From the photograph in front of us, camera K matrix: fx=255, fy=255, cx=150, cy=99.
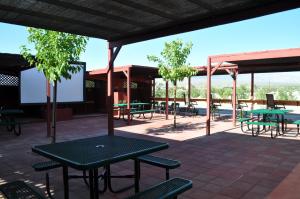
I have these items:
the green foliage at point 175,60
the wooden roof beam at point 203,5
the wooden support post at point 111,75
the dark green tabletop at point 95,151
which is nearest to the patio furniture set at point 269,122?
the green foliage at point 175,60

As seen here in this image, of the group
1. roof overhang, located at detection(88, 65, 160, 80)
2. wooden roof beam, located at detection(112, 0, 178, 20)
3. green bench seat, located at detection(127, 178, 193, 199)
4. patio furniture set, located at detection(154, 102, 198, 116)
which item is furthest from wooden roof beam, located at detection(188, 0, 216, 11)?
patio furniture set, located at detection(154, 102, 198, 116)

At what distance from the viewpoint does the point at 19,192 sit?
8.57ft

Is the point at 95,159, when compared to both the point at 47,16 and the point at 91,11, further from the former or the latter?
the point at 47,16

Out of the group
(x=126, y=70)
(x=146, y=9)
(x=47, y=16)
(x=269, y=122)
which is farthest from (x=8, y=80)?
(x=269, y=122)

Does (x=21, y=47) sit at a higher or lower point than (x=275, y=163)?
higher

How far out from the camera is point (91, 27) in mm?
4980

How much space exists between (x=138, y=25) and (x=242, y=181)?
10.9ft

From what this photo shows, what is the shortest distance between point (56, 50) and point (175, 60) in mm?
5296

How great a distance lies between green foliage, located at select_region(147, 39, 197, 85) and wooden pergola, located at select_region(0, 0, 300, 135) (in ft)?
14.2

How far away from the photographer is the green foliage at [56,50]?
16.9ft

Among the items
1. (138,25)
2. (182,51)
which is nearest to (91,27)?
(138,25)

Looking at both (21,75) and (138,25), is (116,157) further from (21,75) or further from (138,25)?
(21,75)

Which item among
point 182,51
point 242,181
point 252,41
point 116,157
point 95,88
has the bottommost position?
point 242,181

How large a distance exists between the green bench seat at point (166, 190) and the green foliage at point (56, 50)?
348 centimetres
